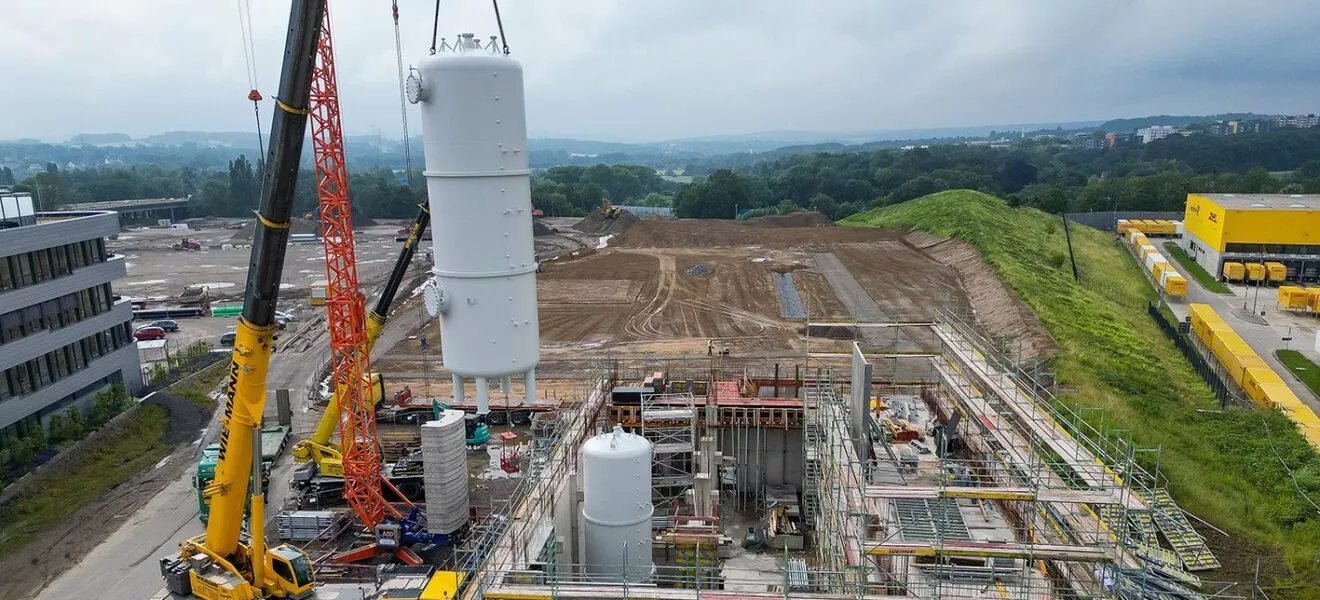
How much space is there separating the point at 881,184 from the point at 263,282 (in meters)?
133

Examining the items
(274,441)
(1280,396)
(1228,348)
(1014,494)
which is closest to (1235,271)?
(1228,348)

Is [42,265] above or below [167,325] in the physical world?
above

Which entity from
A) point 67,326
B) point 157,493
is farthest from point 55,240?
point 157,493

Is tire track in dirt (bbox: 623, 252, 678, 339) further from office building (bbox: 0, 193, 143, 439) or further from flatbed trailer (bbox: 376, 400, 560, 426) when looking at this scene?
office building (bbox: 0, 193, 143, 439)

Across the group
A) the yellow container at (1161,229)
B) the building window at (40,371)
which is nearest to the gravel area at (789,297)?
the building window at (40,371)

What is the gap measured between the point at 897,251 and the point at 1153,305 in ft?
73.9

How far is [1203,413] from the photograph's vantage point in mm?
29844

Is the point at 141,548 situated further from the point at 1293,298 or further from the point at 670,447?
the point at 1293,298

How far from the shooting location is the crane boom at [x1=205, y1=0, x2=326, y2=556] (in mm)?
12875

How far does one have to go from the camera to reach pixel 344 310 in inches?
880

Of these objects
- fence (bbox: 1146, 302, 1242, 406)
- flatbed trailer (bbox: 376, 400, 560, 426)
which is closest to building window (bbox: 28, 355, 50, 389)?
flatbed trailer (bbox: 376, 400, 560, 426)

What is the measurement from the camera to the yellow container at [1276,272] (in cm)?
5497

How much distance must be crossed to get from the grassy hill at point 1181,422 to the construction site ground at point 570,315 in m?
4.07

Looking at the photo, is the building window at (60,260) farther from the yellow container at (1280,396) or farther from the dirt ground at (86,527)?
the yellow container at (1280,396)
